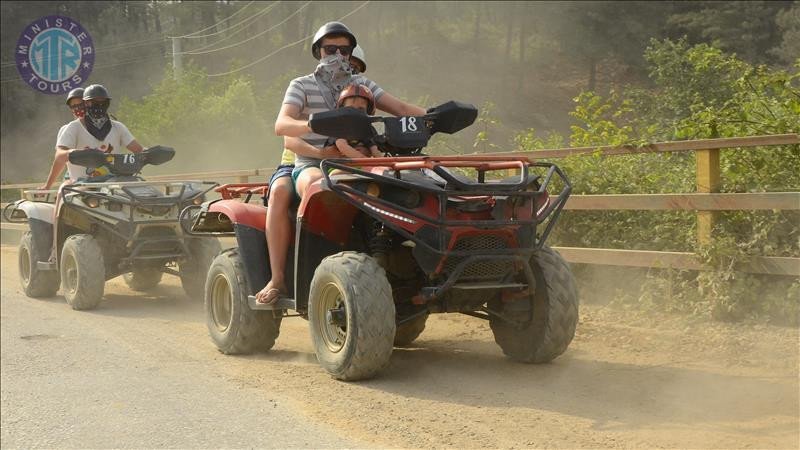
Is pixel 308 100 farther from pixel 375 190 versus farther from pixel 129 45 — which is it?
pixel 129 45

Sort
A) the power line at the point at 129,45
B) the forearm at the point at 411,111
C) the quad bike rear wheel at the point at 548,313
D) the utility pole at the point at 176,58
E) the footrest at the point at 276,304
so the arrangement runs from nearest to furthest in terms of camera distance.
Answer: the quad bike rear wheel at the point at 548,313 < the footrest at the point at 276,304 < the forearm at the point at 411,111 < the utility pole at the point at 176,58 < the power line at the point at 129,45

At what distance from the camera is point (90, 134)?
36.4 ft

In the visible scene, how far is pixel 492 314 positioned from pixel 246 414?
1.82 m

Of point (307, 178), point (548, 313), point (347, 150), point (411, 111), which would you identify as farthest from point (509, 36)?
point (548, 313)

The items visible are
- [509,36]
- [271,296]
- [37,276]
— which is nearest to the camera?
[271,296]

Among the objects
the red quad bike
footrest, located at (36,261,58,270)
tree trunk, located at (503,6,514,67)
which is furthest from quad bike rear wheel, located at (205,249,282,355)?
tree trunk, located at (503,6,514,67)

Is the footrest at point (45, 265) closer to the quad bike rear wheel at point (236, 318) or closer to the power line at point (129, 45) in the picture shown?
the quad bike rear wheel at point (236, 318)

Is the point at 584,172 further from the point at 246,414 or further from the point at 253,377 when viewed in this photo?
the point at 246,414

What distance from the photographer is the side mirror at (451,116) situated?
634 cm

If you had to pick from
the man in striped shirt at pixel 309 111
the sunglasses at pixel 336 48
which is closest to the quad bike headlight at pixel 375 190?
the man in striped shirt at pixel 309 111

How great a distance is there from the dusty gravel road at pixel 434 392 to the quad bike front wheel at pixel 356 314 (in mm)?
157

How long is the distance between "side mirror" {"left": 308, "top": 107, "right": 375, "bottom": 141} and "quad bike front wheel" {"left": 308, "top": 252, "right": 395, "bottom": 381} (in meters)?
0.75

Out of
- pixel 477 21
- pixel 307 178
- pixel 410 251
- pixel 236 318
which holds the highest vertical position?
pixel 477 21

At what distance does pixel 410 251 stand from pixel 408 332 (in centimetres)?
100
